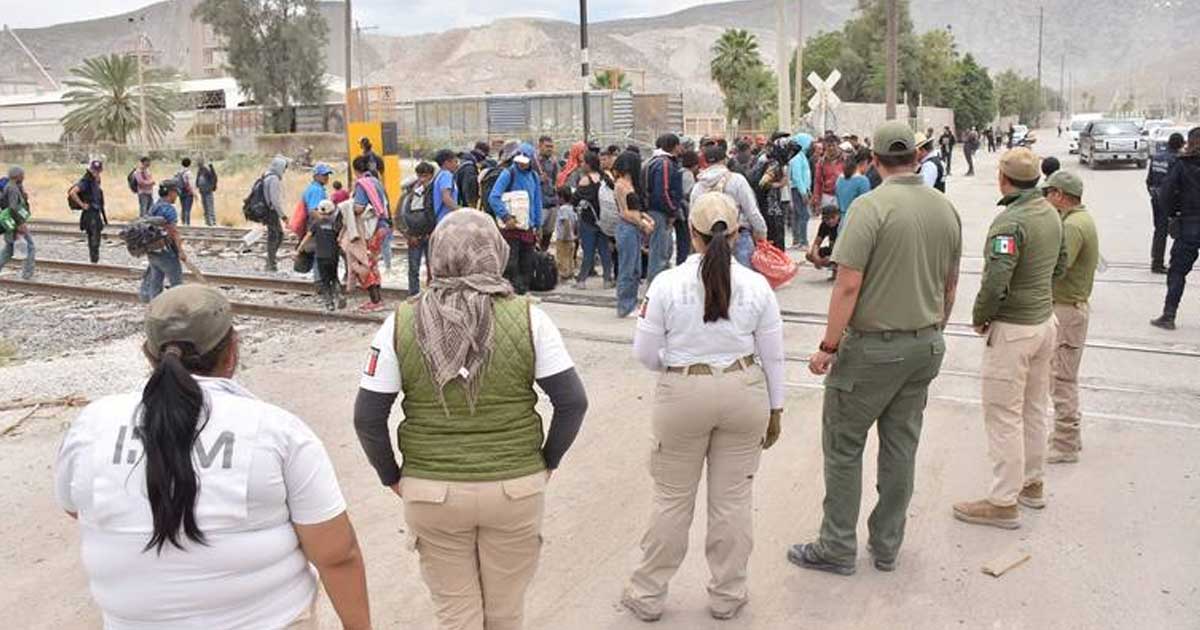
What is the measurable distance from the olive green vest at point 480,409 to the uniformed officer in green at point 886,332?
5.58ft

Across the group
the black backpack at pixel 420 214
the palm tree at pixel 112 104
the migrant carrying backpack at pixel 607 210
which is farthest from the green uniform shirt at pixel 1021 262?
the palm tree at pixel 112 104

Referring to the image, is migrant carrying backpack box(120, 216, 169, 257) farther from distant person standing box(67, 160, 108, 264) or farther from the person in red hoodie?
the person in red hoodie

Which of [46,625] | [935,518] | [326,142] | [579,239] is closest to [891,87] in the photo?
[579,239]

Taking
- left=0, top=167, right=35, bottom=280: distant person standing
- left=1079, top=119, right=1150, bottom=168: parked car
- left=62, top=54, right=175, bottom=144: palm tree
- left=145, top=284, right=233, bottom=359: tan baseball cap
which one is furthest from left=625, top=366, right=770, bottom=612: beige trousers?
left=62, top=54, right=175, bottom=144: palm tree

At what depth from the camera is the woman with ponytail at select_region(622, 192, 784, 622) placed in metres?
3.78

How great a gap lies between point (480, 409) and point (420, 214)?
7.76 metres

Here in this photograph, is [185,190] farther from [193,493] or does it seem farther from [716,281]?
[193,493]

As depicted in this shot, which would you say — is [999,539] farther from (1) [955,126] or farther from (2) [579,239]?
(1) [955,126]

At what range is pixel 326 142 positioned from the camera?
56094 mm

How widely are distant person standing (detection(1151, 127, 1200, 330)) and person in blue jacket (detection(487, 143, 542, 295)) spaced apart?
6.13 m

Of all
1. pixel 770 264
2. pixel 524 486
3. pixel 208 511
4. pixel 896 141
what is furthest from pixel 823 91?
pixel 208 511

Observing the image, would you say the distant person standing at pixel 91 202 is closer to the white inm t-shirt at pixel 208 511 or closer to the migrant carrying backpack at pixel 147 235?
the migrant carrying backpack at pixel 147 235

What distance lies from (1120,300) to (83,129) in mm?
67488

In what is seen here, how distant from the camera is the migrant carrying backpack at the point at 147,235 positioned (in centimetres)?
1041
